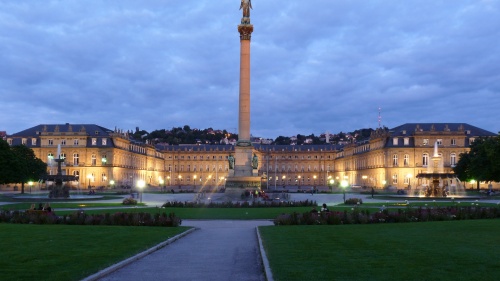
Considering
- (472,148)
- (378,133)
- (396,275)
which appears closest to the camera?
(396,275)

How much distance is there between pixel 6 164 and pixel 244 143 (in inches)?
1519

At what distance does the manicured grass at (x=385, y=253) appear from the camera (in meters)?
14.2

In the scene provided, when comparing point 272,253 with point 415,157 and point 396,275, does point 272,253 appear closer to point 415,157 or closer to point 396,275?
point 396,275

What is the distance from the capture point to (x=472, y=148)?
108 m

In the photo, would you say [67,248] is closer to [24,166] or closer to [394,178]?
[24,166]

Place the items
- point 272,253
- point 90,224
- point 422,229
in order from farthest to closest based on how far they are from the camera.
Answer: point 90,224
point 422,229
point 272,253

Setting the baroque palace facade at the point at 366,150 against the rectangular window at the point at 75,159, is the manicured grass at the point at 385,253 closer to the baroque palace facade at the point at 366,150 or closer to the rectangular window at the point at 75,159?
the baroque palace facade at the point at 366,150

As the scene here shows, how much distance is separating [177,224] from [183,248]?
33.3 feet

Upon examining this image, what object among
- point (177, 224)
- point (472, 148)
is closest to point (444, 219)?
point (177, 224)

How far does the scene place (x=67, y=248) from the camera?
64.3ft

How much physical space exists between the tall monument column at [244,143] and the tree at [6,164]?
35.8 metres

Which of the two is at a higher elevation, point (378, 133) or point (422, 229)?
point (378, 133)

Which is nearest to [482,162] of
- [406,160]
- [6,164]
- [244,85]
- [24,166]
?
[406,160]

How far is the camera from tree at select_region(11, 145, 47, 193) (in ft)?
283
